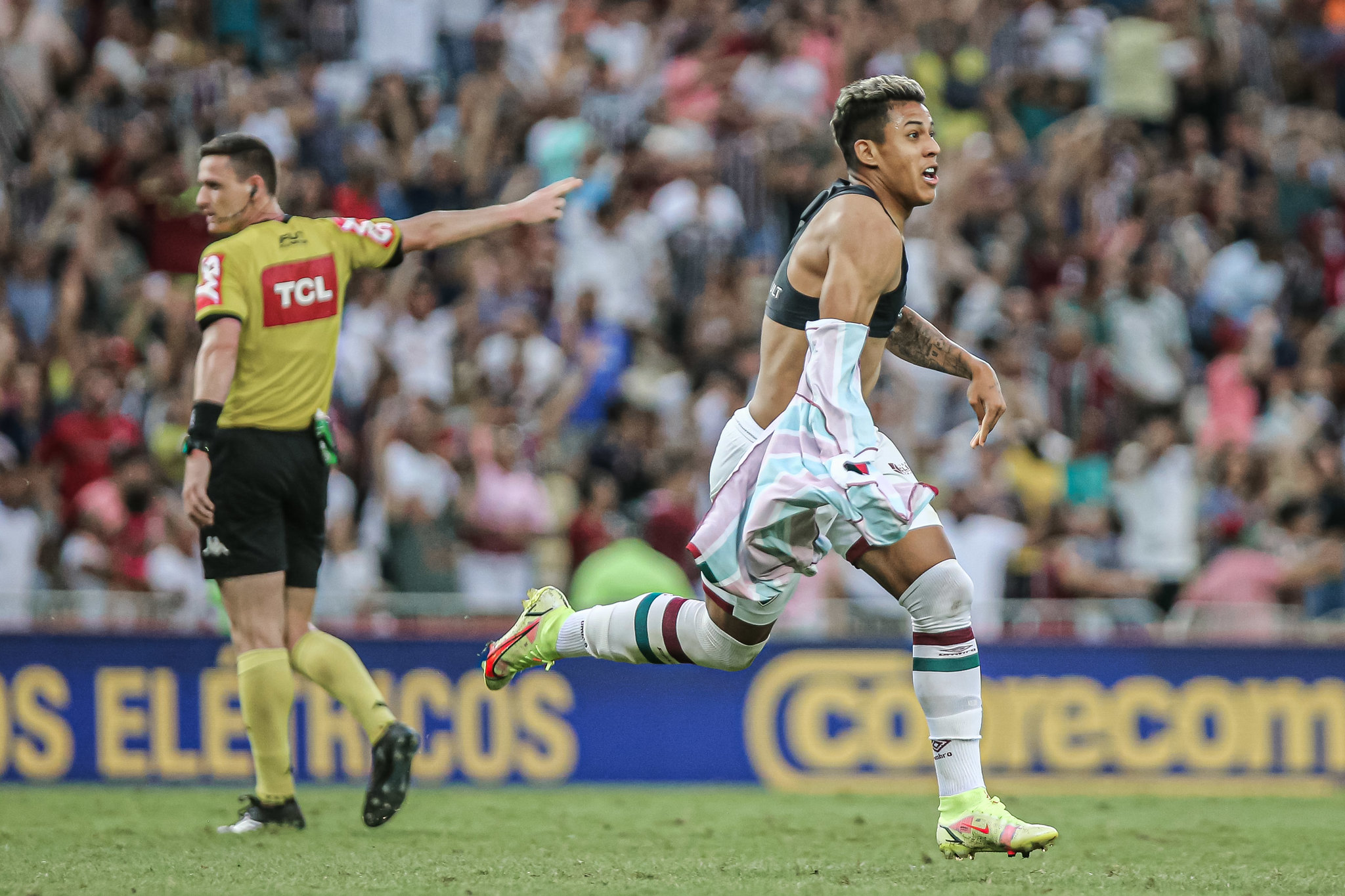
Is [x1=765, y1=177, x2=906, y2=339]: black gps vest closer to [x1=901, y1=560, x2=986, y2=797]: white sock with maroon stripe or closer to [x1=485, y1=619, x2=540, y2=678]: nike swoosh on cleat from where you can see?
[x1=901, y1=560, x2=986, y2=797]: white sock with maroon stripe

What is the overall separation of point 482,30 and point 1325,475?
842 cm

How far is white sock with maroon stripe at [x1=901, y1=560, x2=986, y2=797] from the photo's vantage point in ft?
19.8

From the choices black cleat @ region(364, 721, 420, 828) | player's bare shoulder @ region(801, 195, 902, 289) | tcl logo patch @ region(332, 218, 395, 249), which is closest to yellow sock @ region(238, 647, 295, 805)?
black cleat @ region(364, 721, 420, 828)

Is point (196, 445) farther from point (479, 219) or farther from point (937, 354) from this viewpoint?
point (937, 354)

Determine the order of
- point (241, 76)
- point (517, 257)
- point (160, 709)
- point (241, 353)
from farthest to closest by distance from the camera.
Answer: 1. point (241, 76)
2. point (517, 257)
3. point (160, 709)
4. point (241, 353)

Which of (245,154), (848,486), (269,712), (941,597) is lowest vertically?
(269,712)

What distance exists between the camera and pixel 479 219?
7613 millimetres

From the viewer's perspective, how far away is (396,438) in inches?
496

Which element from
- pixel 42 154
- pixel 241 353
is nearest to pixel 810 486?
pixel 241 353

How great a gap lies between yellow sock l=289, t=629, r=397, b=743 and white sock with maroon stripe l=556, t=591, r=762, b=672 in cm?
106

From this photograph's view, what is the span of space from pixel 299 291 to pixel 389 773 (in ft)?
6.99

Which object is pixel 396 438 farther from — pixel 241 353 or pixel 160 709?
pixel 241 353

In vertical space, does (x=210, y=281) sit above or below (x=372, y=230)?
below

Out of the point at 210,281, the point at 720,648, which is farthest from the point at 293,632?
the point at 720,648
